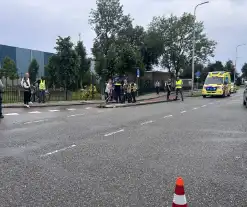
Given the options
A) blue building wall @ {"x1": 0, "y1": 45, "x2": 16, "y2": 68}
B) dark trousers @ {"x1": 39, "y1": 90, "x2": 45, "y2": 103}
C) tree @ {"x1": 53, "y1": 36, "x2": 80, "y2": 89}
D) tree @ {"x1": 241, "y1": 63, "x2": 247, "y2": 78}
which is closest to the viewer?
dark trousers @ {"x1": 39, "y1": 90, "x2": 45, "y2": 103}

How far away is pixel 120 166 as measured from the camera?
575 cm

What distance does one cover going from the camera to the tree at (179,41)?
47.0 metres

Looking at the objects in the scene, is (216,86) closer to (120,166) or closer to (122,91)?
(122,91)

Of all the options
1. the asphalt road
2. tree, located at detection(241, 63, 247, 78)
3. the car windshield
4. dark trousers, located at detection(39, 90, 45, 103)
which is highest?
tree, located at detection(241, 63, 247, 78)

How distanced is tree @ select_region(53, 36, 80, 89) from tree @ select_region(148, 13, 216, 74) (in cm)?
2216

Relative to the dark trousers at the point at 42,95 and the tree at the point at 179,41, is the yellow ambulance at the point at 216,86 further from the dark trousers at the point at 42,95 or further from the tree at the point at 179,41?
the dark trousers at the point at 42,95

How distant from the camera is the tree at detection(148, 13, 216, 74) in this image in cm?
4703

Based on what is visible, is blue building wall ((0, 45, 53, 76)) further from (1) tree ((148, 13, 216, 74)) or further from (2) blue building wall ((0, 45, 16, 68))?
(1) tree ((148, 13, 216, 74))

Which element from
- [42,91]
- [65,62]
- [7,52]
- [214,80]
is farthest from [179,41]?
[7,52]

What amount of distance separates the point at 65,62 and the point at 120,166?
23253 mm

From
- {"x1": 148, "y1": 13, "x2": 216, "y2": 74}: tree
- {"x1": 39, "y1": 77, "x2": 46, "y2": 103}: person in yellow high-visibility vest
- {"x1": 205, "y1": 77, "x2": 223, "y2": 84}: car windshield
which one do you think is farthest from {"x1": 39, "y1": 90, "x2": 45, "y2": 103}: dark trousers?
{"x1": 148, "y1": 13, "x2": 216, "y2": 74}: tree

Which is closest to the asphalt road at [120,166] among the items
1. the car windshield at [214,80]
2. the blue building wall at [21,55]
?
the car windshield at [214,80]

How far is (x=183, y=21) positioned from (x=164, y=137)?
136 feet

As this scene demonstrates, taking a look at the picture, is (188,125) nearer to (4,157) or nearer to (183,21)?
(4,157)
